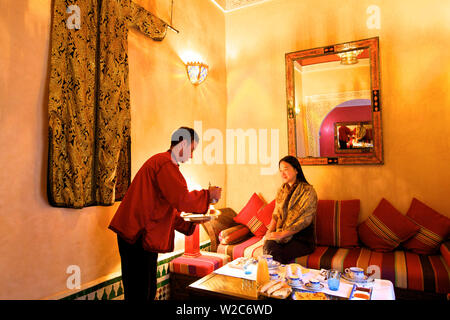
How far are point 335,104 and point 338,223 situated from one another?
149cm

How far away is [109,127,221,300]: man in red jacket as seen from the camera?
2.29m

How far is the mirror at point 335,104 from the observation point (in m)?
3.79

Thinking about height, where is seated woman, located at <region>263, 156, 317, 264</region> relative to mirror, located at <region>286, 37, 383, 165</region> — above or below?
below

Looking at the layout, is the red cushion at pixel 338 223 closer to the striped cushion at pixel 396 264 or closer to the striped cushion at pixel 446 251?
the striped cushion at pixel 396 264

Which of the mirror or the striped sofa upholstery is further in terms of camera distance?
the mirror

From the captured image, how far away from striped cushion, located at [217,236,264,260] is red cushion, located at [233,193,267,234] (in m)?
0.23

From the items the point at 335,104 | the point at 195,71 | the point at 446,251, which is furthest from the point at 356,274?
the point at 195,71

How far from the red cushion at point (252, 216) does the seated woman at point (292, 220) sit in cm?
50

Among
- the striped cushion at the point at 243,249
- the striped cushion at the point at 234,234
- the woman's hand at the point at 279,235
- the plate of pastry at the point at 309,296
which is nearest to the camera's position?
the plate of pastry at the point at 309,296

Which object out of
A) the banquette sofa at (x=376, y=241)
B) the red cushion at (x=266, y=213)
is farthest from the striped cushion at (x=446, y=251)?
the red cushion at (x=266, y=213)

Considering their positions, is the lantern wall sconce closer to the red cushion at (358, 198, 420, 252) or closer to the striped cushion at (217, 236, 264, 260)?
the striped cushion at (217, 236, 264, 260)

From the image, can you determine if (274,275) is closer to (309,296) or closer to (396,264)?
(309,296)

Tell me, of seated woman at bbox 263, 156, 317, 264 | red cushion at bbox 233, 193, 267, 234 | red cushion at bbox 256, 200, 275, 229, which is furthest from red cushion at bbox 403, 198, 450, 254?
red cushion at bbox 233, 193, 267, 234
